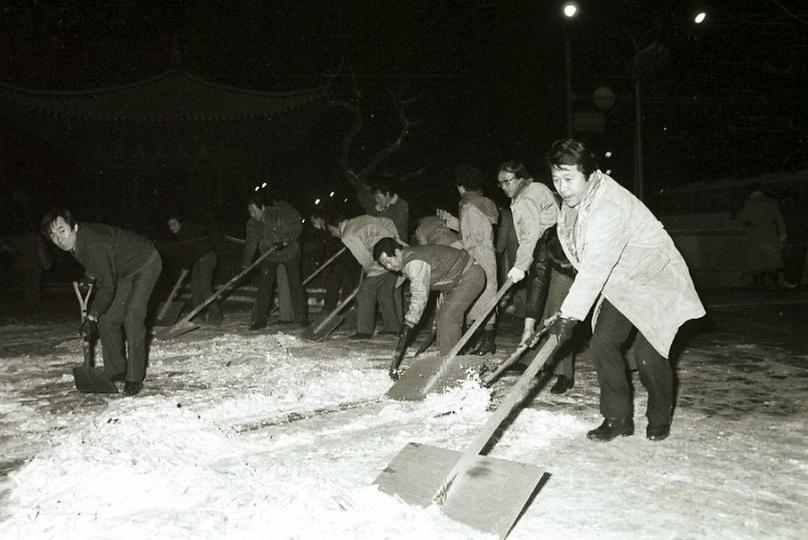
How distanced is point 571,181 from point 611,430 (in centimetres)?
131

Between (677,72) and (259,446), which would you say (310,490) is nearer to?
(259,446)

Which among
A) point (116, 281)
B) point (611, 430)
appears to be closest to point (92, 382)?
point (116, 281)

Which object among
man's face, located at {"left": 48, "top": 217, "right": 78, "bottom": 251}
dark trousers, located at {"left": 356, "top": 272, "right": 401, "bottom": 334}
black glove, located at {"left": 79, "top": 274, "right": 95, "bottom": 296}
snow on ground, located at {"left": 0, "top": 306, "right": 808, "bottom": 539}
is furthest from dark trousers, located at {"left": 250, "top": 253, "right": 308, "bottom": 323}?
man's face, located at {"left": 48, "top": 217, "right": 78, "bottom": 251}

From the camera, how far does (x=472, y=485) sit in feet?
9.24

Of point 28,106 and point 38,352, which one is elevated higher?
point 28,106

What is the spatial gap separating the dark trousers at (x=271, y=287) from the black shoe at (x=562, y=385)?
4.05 metres

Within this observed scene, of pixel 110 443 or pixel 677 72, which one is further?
pixel 677 72

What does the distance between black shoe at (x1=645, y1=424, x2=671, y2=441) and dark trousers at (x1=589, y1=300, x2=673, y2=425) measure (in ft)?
0.08

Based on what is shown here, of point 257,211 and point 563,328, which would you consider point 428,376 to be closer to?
point 563,328

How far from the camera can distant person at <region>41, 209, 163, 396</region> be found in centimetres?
484

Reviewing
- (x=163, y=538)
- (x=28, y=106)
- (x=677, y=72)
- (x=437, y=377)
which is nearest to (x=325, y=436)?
(x=437, y=377)

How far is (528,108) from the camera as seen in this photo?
2356cm

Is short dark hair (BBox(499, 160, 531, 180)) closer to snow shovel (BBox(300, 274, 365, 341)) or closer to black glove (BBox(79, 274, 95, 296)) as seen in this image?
snow shovel (BBox(300, 274, 365, 341))

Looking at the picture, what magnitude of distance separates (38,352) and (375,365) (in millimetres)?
3476
